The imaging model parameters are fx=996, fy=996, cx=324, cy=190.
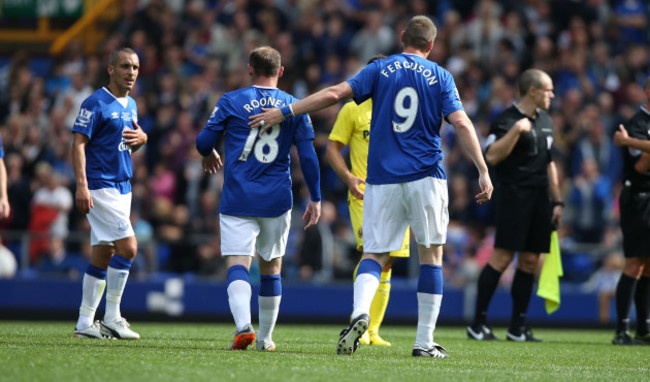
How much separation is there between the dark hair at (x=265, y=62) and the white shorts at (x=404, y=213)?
1.22 m

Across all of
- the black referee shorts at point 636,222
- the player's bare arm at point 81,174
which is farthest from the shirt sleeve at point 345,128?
the black referee shorts at point 636,222

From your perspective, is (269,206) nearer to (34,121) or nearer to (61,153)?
(61,153)

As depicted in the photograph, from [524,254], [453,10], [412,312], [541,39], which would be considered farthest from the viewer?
[453,10]

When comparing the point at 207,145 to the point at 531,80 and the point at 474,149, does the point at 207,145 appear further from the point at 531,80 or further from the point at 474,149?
the point at 531,80

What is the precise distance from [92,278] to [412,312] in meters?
7.22

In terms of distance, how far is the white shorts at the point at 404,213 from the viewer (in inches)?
288

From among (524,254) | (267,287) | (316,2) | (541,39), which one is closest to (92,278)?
(267,287)

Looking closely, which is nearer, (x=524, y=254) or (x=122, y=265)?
(x=122, y=265)

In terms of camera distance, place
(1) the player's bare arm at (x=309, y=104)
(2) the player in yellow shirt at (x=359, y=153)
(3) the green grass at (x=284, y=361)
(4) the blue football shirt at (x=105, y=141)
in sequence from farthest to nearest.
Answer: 1. (2) the player in yellow shirt at (x=359, y=153)
2. (4) the blue football shirt at (x=105, y=141)
3. (1) the player's bare arm at (x=309, y=104)
4. (3) the green grass at (x=284, y=361)

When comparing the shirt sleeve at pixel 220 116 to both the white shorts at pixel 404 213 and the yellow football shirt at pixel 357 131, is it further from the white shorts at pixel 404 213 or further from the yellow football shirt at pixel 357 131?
the yellow football shirt at pixel 357 131

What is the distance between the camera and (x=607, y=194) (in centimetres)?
1577

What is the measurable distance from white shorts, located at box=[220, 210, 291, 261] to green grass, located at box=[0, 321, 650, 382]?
774 mm

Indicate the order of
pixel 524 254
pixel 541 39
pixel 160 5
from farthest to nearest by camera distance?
pixel 160 5, pixel 541 39, pixel 524 254

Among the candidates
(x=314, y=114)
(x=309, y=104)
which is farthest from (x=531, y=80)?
(x=314, y=114)
